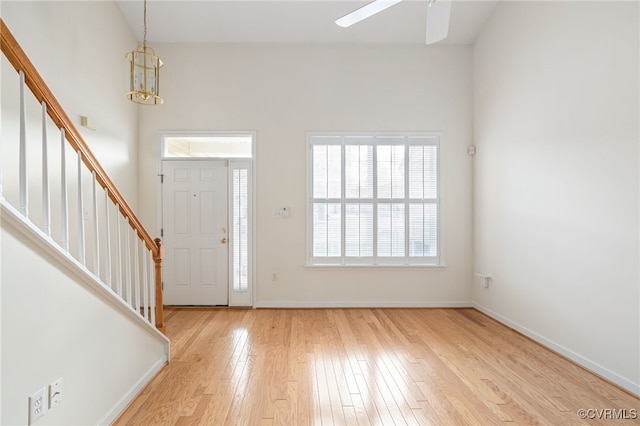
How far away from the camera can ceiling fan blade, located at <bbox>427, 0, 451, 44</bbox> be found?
2.15 m

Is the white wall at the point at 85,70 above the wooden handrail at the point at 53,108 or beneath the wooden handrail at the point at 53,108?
above

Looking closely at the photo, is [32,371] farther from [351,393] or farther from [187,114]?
[187,114]

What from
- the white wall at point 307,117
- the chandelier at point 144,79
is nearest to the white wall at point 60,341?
the chandelier at point 144,79

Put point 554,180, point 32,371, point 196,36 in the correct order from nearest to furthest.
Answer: point 32,371 → point 554,180 → point 196,36

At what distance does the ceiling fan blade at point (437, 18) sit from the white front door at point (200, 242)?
10.3ft

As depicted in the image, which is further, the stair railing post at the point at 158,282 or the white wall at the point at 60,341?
the stair railing post at the point at 158,282

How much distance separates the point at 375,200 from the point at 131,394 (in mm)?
3497

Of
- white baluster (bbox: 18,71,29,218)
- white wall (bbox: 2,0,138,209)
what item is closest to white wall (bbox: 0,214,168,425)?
white baluster (bbox: 18,71,29,218)

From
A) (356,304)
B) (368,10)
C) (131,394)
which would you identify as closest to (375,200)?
(356,304)

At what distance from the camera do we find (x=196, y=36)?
14.5 ft

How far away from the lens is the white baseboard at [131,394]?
2.03 metres

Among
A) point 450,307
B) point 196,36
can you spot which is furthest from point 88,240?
point 450,307

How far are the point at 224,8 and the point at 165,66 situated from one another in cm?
117

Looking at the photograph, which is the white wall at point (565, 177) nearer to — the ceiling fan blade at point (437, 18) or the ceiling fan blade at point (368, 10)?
the ceiling fan blade at point (437, 18)
